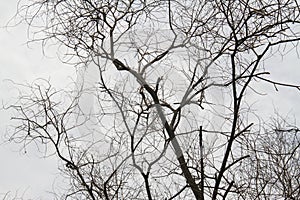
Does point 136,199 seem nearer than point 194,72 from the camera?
No

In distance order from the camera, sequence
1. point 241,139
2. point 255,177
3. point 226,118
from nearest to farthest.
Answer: point 226,118
point 241,139
point 255,177

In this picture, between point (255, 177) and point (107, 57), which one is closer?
point (107, 57)

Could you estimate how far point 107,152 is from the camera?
94 cm

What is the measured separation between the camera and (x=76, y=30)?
932 millimetres

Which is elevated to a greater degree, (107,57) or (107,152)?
(107,57)

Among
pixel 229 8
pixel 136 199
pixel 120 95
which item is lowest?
pixel 136 199

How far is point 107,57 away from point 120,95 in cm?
8

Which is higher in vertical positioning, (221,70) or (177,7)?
(177,7)

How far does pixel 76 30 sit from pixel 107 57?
10 centimetres

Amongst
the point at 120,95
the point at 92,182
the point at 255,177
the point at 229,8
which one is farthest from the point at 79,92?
the point at 255,177

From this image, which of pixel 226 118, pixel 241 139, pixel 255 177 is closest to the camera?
pixel 226 118

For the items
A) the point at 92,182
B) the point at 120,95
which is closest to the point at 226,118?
the point at 120,95

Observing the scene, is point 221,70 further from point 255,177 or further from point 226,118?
point 255,177

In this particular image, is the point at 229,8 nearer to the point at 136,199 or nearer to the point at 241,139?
the point at 241,139
